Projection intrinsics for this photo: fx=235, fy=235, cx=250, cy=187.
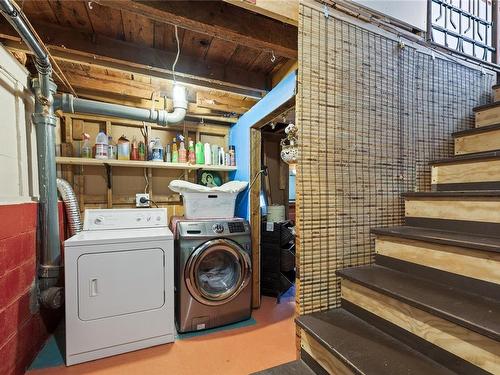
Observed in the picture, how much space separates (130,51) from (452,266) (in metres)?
2.61

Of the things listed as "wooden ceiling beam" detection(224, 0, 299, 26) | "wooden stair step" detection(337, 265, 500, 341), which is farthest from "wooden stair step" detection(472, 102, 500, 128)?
"wooden ceiling beam" detection(224, 0, 299, 26)

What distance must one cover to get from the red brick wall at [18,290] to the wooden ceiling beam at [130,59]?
1.20 metres

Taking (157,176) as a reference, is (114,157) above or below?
above

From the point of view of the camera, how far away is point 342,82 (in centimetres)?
152

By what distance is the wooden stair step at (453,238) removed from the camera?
100 centimetres

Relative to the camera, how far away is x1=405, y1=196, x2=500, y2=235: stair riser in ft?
3.79

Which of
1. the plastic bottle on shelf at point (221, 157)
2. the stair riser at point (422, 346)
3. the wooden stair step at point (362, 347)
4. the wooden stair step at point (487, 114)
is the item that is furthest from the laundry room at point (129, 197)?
the wooden stair step at point (487, 114)

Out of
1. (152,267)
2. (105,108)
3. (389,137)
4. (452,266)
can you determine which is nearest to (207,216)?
(152,267)

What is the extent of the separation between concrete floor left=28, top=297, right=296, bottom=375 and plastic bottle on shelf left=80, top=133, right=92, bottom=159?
6.10ft

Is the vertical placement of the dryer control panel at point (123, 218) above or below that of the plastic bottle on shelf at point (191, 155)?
below

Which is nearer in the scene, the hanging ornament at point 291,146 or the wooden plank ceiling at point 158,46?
the wooden plank ceiling at point 158,46

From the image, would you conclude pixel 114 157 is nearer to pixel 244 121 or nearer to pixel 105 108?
pixel 105 108

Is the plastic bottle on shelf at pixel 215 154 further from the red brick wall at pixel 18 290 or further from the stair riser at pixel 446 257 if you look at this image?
→ the stair riser at pixel 446 257

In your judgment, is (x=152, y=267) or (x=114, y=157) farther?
(x=114, y=157)
